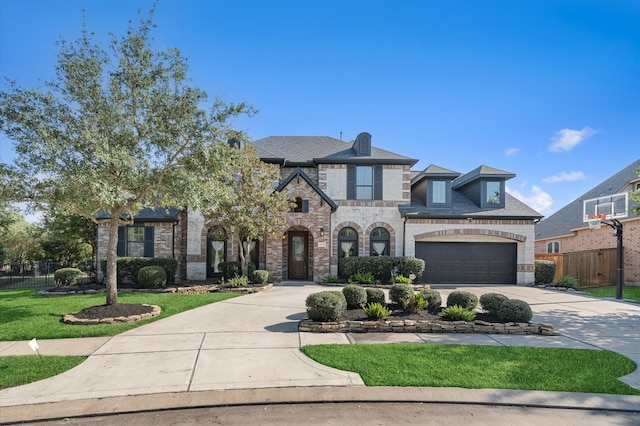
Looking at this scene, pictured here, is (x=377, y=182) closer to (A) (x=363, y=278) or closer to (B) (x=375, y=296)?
(A) (x=363, y=278)

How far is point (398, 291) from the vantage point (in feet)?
31.4

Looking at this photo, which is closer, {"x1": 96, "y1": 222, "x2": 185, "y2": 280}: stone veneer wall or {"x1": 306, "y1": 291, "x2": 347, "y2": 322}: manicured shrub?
{"x1": 306, "y1": 291, "x2": 347, "y2": 322}: manicured shrub

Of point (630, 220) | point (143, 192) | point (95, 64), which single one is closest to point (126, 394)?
point (143, 192)

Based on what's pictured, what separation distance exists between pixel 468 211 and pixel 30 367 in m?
18.8

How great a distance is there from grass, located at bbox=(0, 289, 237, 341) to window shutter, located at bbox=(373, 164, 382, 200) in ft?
31.5

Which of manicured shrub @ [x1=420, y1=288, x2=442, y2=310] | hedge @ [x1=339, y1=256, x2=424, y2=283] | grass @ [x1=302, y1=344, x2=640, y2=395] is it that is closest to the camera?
grass @ [x1=302, y1=344, x2=640, y2=395]

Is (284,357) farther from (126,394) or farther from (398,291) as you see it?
(398,291)

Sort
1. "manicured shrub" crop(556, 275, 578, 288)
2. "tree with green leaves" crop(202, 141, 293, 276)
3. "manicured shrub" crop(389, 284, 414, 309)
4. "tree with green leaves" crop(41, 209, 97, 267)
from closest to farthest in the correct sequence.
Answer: "manicured shrub" crop(389, 284, 414, 309) → "tree with green leaves" crop(202, 141, 293, 276) → "manicured shrub" crop(556, 275, 578, 288) → "tree with green leaves" crop(41, 209, 97, 267)

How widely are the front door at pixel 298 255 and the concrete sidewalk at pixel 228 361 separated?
26.7 feet

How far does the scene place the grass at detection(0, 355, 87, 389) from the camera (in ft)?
17.5

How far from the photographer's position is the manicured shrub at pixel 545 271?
18.6 meters

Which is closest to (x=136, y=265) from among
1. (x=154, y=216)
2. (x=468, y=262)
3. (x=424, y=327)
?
(x=154, y=216)

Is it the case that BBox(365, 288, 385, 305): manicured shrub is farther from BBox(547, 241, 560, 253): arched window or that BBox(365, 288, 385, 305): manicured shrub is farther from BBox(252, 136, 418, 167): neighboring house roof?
BBox(547, 241, 560, 253): arched window

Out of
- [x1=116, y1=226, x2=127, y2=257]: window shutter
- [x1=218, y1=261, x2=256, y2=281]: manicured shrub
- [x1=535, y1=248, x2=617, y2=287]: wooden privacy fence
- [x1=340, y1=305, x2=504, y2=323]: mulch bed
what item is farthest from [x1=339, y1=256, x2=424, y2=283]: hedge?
[x1=116, y1=226, x2=127, y2=257]: window shutter
